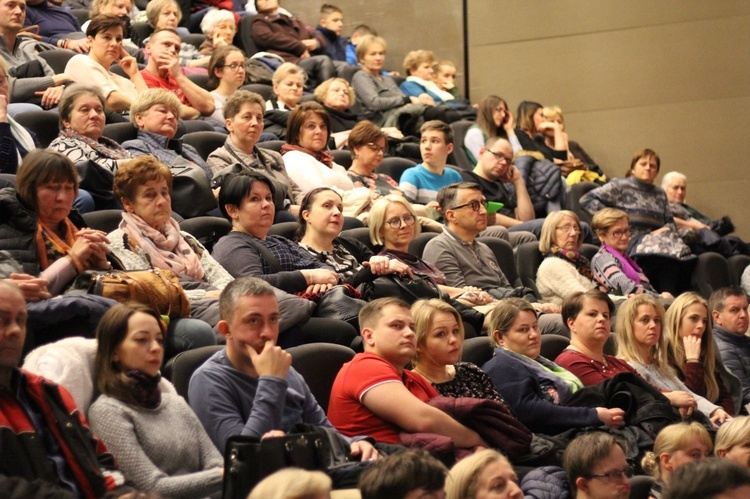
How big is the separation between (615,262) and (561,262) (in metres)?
0.31

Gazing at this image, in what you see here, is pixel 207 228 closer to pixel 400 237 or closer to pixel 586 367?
pixel 400 237

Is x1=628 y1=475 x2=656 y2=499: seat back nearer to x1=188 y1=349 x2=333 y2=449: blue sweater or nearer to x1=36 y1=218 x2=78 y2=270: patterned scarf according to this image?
x1=188 y1=349 x2=333 y2=449: blue sweater

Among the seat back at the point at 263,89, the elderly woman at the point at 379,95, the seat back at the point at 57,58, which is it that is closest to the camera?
the seat back at the point at 57,58

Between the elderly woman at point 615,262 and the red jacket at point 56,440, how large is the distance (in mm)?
2968

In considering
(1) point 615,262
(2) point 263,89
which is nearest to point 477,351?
(1) point 615,262

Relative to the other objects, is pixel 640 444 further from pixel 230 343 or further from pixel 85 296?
pixel 85 296

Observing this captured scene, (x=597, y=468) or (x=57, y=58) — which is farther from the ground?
(x=57, y=58)

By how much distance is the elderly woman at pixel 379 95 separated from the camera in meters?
6.65

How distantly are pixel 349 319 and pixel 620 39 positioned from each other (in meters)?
4.76

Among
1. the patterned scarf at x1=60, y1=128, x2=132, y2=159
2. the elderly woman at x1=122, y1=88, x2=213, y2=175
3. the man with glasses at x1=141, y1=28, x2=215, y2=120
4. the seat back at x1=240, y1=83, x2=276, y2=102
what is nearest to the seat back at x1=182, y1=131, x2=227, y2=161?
the elderly woman at x1=122, y1=88, x2=213, y2=175

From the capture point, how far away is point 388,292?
3.68 m

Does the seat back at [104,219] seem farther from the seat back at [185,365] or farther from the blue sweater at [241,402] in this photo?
the blue sweater at [241,402]

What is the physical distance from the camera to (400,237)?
160 inches

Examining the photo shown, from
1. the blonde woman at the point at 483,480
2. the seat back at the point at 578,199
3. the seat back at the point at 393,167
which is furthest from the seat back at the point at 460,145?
the blonde woman at the point at 483,480
